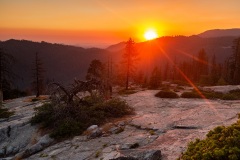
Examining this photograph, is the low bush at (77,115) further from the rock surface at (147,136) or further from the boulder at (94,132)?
the rock surface at (147,136)

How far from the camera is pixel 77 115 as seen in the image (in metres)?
21.7

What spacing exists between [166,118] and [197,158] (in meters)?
13.9

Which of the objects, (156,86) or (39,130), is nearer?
(39,130)

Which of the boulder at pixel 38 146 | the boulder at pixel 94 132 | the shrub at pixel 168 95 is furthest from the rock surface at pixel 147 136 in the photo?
the shrub at pixel 168 95

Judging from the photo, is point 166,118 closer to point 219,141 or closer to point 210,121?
point 210,121

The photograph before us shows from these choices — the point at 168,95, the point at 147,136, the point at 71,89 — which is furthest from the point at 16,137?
the point at 168,95

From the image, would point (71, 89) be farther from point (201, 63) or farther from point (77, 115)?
point (201, 63)

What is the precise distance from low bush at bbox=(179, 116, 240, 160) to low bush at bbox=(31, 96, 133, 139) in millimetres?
12683

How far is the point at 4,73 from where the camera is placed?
2156 inches

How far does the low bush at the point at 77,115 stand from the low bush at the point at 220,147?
12.7 metres

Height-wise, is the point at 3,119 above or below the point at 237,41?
below

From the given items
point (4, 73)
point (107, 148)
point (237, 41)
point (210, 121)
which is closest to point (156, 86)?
point (237, 41)

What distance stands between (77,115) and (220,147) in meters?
15.4

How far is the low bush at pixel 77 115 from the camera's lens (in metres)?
19.9
